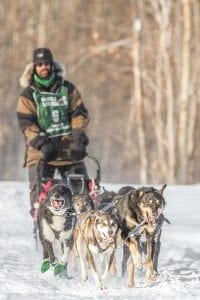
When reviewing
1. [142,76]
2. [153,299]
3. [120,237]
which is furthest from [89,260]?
[142,76]

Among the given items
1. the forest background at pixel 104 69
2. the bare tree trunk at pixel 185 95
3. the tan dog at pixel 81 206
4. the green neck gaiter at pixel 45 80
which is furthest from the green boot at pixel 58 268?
the forest background at pixel 104 69

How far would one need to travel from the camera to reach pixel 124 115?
95.6ft

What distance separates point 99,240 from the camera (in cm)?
497

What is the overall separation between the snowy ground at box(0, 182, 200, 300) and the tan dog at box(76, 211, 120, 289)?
0.34 feet

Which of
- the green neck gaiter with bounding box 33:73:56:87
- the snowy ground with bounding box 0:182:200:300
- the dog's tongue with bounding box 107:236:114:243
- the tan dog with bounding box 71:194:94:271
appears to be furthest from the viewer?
the green neck gaiter with bounding box 33:73:56:87

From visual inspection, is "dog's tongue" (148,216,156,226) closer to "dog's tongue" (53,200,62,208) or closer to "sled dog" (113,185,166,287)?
"sled dog" (113,185,166,287)

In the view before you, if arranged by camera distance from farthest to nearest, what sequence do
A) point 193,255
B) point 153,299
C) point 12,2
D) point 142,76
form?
point 12,2, point 142,76, point 193,255, point 153,299

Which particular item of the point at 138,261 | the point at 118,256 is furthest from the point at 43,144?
the point at 138,261

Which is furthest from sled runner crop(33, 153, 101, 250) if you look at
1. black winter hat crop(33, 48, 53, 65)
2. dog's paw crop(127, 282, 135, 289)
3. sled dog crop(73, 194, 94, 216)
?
dog's paw crop(127, 282, 135, 289)

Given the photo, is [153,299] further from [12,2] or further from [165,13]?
[12,2]

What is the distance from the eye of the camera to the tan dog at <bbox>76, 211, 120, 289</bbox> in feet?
16.1

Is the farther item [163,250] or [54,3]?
[54,3]

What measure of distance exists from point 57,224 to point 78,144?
1209mm

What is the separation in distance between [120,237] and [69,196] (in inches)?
20.3
